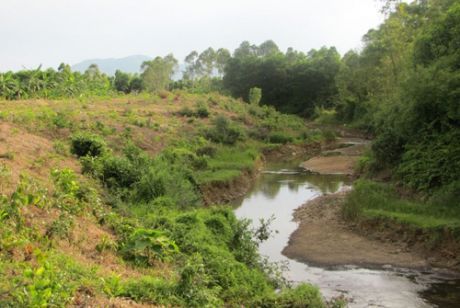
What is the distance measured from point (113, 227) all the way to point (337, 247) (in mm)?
9681

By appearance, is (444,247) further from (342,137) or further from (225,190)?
(342,137)

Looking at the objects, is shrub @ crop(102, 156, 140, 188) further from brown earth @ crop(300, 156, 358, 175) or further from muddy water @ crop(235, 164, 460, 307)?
brown earth @ crop(300, 156, 358, 175)

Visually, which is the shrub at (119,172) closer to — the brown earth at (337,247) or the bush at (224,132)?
the brown earth at (337,247)

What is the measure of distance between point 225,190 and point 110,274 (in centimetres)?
1972

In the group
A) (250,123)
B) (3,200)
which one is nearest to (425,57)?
(3,200)

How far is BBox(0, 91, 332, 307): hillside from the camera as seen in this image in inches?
424

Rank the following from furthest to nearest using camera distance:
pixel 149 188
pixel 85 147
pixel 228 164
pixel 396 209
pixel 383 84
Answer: pixel 383 84, pixel 228 164, pixel 85 147, pixel 396 209, pixel 149 188

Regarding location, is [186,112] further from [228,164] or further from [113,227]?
[113,227]

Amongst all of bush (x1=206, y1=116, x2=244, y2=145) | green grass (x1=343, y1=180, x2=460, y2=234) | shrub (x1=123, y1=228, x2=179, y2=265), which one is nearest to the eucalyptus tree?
bush (x1=206, y1=116, x2=244, y2=145)

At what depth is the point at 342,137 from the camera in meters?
60.8

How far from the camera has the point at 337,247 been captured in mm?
21750

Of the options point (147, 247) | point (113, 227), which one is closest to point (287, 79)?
point (113, 227)

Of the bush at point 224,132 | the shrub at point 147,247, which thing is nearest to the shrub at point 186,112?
the bush at point 224,132

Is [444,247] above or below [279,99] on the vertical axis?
below
